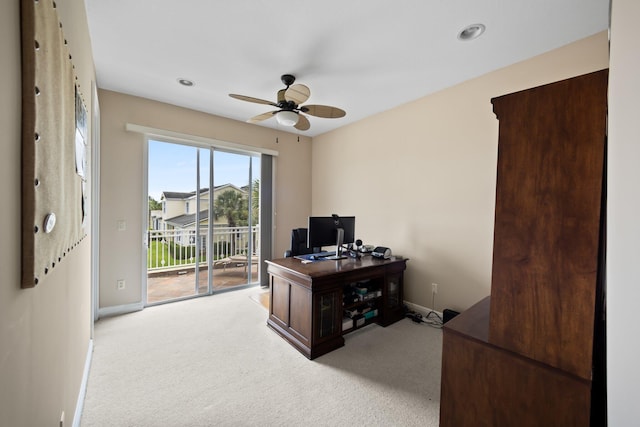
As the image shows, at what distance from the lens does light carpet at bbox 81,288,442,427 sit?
68.7 inches

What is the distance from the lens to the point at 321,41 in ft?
7.47

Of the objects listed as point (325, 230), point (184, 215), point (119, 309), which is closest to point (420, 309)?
point (325, 230)

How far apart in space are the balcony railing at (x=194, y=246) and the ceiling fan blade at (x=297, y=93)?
8.36ft

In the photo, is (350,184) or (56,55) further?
(350,184)

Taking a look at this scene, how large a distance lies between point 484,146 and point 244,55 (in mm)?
2600

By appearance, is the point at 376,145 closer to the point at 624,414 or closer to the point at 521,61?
the point at 521,61

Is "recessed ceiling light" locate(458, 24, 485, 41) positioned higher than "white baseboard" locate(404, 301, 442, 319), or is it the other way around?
"recessed ceiling light" locate(458, 24, 485, 41)

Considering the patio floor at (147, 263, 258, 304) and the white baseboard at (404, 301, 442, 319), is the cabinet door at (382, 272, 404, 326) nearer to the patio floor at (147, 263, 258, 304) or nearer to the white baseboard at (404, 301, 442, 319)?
the white baseboard at (404, 301, 442, 319)

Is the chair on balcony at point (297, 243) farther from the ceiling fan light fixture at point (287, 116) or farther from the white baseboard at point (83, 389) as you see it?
the white baseboard at point (83, 389)

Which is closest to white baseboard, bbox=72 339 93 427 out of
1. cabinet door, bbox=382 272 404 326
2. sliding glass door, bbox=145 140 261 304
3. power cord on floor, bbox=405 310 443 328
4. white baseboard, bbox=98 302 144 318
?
white baseboard, bbox=98 302 144 318

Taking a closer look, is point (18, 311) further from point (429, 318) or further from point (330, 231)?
point (429, 318)

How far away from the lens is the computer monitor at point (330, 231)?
9.54 ft

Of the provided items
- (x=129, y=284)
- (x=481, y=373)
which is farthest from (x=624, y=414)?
(x=129, y=284)

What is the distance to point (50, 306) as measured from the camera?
113cm
